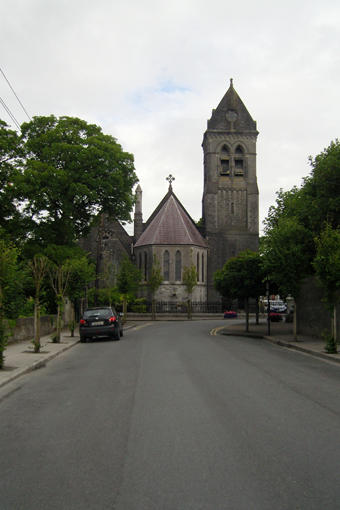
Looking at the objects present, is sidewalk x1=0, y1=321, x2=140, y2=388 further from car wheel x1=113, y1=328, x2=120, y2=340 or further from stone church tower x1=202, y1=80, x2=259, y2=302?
stone church tower x1=202, y1=80, x2=259, y2=302

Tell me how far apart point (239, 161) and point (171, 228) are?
12.2 metres

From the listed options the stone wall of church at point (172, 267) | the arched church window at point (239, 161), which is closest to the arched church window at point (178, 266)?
the stone wall of church at point (172, 267)

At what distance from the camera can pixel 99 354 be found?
1530 centimetres

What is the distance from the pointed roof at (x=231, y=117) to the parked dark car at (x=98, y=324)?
42223 mm

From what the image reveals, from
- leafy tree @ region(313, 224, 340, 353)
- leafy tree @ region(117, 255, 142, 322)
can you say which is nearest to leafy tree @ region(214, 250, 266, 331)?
leafy tree @ region(313, 224, 340, 353)

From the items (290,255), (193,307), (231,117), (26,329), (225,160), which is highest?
(231,117)

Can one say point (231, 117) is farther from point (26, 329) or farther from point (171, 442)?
point (171, 442)

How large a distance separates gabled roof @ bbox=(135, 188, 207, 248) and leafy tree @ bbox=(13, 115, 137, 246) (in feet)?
71.7

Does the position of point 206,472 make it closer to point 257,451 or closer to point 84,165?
point 257,451

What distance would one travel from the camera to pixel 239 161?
Answer: 5916cm

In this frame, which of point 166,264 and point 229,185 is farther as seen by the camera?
point 229,185

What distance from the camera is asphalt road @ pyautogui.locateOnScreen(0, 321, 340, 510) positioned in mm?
3879

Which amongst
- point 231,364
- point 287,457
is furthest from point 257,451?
point 231,364

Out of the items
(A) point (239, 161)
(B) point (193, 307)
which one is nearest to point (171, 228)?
(B) point (193, 307)
